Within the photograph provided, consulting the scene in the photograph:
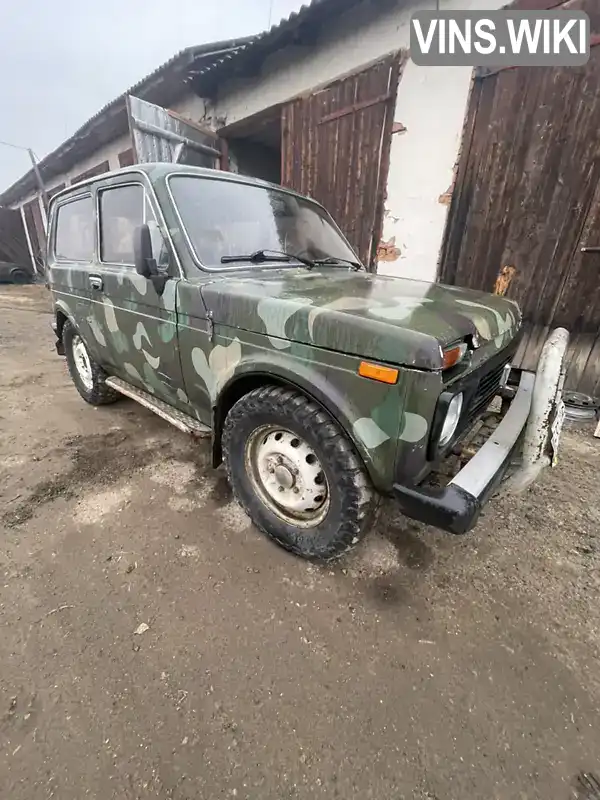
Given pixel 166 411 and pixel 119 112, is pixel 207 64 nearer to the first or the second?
pixel 119 112

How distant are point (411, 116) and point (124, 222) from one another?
3.76 meters

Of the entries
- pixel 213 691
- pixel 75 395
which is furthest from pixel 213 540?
pixel 75 395

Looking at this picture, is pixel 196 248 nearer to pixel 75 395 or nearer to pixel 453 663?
pixel 453 663

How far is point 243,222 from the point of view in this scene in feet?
7.93

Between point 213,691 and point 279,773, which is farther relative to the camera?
point 213,691

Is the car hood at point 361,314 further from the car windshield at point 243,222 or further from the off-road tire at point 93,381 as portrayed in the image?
the off-road tire at point 93,381

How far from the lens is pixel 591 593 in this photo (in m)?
1.93

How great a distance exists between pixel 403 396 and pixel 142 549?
168 cm

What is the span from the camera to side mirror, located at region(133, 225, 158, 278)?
205cm

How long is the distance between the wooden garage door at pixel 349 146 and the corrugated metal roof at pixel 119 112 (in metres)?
2.07

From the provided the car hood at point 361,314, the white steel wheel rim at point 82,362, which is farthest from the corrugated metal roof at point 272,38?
the white steel wheel rim at point 82,362

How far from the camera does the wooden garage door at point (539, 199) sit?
3.63 m

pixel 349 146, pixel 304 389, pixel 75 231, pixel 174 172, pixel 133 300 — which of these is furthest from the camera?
pixel 349 146

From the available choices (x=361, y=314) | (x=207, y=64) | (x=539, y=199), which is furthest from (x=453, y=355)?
(x=207, y=64)
